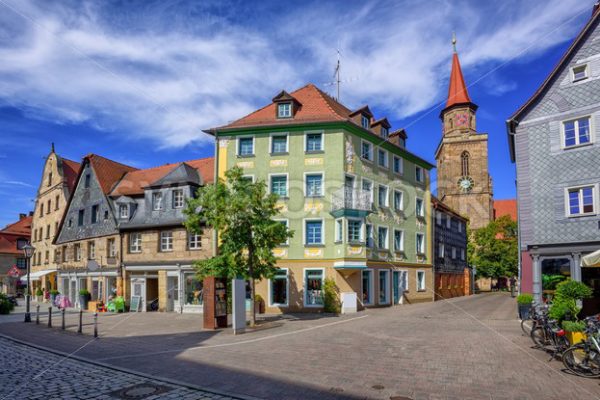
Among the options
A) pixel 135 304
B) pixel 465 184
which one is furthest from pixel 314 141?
pixel 465 184

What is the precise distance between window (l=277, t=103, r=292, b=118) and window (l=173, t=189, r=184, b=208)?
318 inches

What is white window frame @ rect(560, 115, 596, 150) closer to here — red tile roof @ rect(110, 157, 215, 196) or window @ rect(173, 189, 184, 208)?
red tile roof @ rect(110, 157, 215, 196)

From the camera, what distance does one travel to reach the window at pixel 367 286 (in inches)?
1051

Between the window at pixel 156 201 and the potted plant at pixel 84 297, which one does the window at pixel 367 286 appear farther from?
the potted plant at pixel 84 297

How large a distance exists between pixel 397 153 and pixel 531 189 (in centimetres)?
1149

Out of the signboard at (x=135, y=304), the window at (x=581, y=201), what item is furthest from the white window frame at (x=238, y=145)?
the window at (x=581, y=201)

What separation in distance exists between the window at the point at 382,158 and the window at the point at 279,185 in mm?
6994

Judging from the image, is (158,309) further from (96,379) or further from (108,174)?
(96,379)

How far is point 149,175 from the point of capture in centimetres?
3262

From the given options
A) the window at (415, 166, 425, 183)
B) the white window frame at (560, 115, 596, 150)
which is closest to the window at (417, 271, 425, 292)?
the window at (415, 166, 425, 183)

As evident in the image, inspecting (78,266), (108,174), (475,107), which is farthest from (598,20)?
(475,107)

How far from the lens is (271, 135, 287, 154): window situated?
87.9 feet

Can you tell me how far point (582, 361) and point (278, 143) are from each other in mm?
20445

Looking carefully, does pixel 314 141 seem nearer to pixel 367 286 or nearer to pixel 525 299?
pixel 367 286
